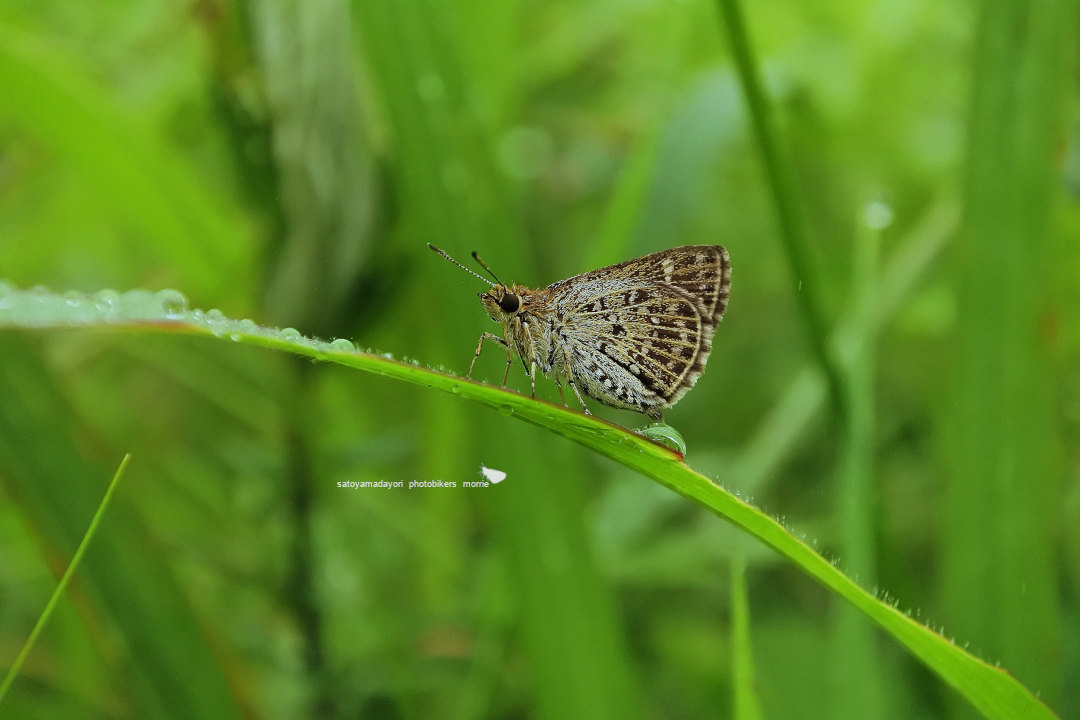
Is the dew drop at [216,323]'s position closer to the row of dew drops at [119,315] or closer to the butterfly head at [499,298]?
the row of dew drops at [119,315]

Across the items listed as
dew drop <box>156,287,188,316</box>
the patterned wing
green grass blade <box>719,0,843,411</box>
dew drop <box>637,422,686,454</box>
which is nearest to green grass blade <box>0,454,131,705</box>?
dew drop <box>156,287,188,316</box>

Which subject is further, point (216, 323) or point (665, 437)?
point (665, 437)

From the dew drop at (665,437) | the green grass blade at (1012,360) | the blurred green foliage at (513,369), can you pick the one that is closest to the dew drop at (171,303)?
the blurred green foliage at (513,369)

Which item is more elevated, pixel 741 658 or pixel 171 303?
pixel 171 303

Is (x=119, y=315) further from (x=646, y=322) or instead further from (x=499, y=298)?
(x=646, y=322)

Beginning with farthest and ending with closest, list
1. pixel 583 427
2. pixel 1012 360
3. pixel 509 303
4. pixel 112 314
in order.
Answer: pixel 509 303 → pixel 1012 360 → pixel 583 427 → pixel 112 314

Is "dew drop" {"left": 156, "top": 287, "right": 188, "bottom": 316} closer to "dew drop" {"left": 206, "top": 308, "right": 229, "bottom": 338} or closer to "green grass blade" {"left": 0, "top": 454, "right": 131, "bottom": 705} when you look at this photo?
"dew drop" {"left": 206, "top": 308, "right": 229, "bottom": 338}

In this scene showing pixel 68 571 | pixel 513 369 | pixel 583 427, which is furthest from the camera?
pixel 513 369

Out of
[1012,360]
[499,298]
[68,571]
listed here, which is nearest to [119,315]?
[68,571]
